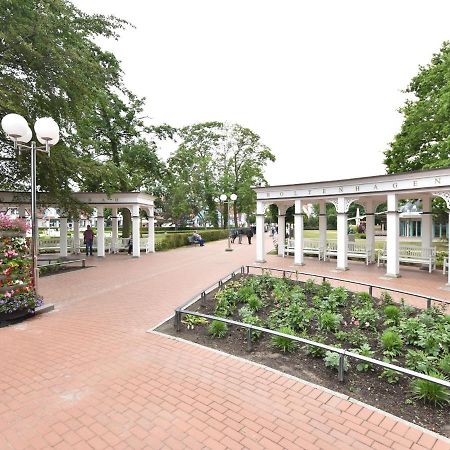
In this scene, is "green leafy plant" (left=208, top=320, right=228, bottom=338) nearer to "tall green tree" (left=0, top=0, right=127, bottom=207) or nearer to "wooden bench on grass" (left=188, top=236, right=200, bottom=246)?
"tall green tree" (left=0, top=0, right=127, bottom=207)

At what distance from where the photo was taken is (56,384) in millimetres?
3756

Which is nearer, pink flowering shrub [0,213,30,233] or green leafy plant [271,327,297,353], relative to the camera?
green leafy plant [271,327,297,353]

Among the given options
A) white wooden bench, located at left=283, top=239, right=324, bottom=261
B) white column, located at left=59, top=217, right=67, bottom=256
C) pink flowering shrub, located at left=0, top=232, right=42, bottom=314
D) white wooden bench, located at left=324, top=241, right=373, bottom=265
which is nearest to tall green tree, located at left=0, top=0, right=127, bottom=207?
pink flowering shrub, located at left=0, top=232, right=42, bottom=314

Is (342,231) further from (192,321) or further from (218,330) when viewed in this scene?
(218,330)

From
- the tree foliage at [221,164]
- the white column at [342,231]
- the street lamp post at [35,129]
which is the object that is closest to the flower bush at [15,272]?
the street lamp post at [35,129]

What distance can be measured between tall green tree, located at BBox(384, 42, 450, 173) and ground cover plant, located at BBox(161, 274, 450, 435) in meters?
10.8

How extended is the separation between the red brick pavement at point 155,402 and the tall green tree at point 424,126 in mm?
13656

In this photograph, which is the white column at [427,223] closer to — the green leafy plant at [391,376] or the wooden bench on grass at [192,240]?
the green leafy plant at [391,376]

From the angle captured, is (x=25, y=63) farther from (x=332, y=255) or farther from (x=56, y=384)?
(x=332, y=255)

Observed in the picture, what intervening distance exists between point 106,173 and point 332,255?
1247 centimetres

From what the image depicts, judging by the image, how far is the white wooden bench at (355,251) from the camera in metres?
14.8

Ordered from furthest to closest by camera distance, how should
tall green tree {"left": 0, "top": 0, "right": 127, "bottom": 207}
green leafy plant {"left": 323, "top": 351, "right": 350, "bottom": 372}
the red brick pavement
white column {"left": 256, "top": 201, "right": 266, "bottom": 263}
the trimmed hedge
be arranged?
the trimmed hedge < white column {"left": 256, "top": 201, "right": 266, "bottom": 263} < tall green tree {"left": 0, "top": 0, "right": 127, "bottom": 207} < green leafy plant {"left": 323, "top": 351, "right": 350, "bottom": 372} < the red brick pavement

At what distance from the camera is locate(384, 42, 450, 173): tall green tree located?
566 inches

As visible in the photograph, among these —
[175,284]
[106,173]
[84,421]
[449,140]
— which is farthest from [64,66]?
[449,140]
